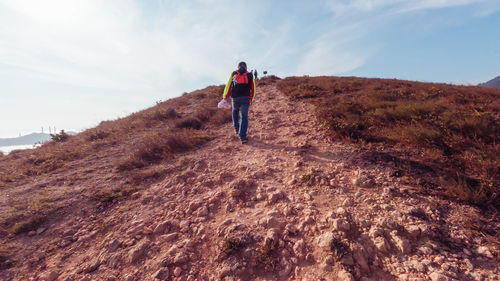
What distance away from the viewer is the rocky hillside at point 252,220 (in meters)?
2.05

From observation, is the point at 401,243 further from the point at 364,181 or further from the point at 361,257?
the point at 364,181

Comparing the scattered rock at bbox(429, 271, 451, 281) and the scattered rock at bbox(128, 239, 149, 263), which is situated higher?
the scattered rock at bbox(128, 239, 149, 263)

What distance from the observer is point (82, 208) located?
3.56m

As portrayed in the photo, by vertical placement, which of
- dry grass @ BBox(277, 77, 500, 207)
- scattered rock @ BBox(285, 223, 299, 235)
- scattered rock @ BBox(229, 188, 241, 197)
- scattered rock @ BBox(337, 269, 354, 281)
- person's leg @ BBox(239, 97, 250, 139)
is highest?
person's leg @ BBox(239, 97, 250, 139)

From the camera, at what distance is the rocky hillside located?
2.05 meters

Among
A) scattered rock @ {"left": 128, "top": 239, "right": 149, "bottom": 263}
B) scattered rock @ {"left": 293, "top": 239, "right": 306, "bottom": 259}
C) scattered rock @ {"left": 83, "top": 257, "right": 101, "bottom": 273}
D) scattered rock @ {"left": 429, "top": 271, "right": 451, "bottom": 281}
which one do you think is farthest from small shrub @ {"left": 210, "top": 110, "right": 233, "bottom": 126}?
scattered rock @ {"left": 429, "top": 271, "right": 451, "bottom": 281}

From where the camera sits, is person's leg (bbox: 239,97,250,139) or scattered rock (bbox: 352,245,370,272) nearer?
scattered rock (bbox: 352,245,370,272)

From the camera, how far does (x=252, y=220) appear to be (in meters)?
2.71

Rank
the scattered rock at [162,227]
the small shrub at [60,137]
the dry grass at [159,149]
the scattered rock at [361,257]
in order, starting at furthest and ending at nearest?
1. the small shrub at [60,137]
2. the dry grass at [159,149]
3. the scattered rock at [162,227]
4. the scattered rock at [361,257]

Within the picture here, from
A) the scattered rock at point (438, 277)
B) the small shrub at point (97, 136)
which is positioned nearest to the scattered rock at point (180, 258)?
the scattered rock at point (438, 277)

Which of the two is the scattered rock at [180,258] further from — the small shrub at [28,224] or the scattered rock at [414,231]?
the small shrub at [28,224]

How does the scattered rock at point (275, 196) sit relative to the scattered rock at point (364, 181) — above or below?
below

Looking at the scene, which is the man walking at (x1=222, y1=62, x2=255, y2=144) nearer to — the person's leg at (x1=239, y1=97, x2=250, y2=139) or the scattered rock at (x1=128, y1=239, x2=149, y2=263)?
the person's leg at (x1=239, y1=97, x2=250, y2=139)

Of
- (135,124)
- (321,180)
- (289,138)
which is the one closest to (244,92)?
(289,138)
